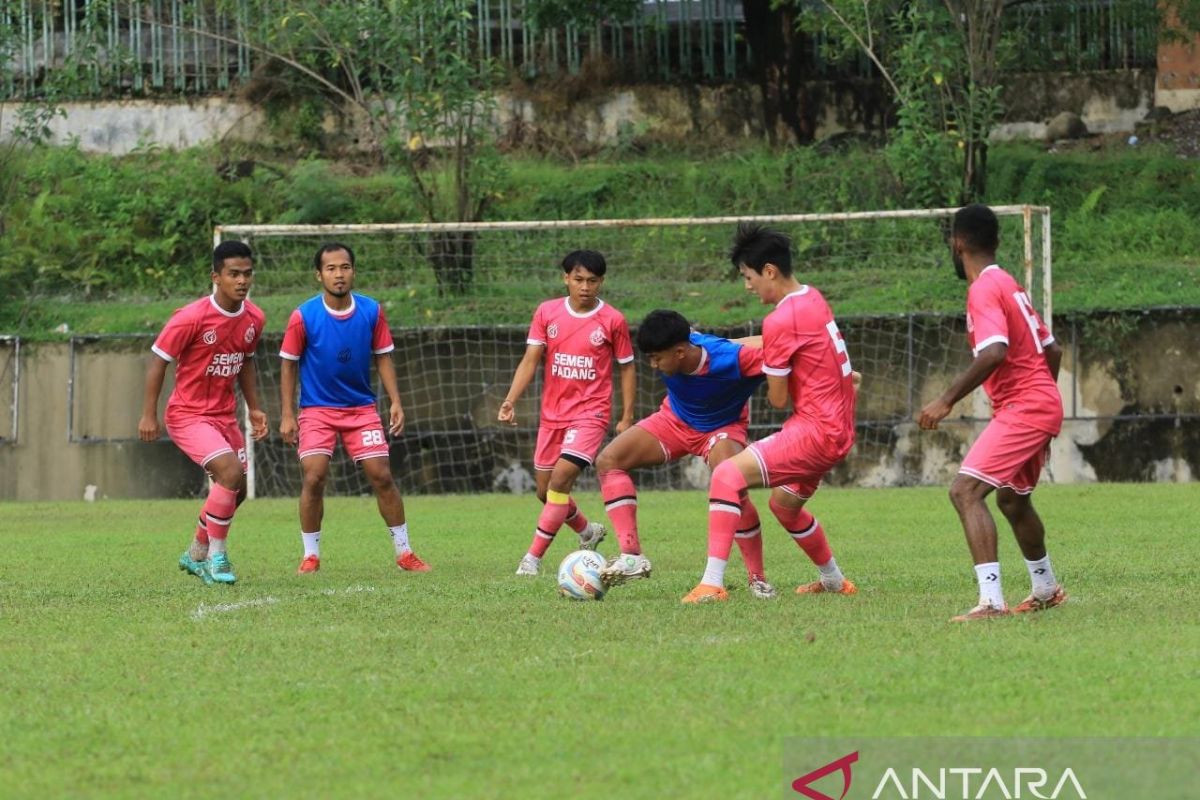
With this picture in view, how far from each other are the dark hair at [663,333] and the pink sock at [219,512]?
A: 289 cm

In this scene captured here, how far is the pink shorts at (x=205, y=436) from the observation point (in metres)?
10.9

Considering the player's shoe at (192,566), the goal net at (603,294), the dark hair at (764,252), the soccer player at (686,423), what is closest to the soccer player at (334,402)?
the player's shoe at (192,566)

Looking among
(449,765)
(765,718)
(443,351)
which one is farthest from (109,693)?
(443,351)

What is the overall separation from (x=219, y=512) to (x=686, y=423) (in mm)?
2821

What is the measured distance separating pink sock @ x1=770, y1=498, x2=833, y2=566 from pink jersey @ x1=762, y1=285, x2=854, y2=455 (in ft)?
1.52

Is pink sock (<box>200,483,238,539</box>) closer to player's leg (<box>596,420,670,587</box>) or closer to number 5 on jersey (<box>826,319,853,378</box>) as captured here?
player's leg (<box>596,420,670,587</box>)

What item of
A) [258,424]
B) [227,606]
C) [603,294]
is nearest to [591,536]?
[258,424]

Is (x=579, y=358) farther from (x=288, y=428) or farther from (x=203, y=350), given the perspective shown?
(x=203, y=350)

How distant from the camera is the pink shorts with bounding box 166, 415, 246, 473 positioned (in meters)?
10.9

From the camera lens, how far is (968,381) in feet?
25.7

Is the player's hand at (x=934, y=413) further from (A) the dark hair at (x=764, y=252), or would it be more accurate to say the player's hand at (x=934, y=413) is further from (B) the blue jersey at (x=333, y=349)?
(B) the blue jersey at (x=333, y=349)

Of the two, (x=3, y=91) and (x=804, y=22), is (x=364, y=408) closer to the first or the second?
(x=804, y=22)

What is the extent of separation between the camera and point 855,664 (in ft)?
21.9

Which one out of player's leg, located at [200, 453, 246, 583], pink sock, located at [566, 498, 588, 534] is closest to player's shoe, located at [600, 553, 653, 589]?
pink sock, located at [566, 498, 588, 534]
